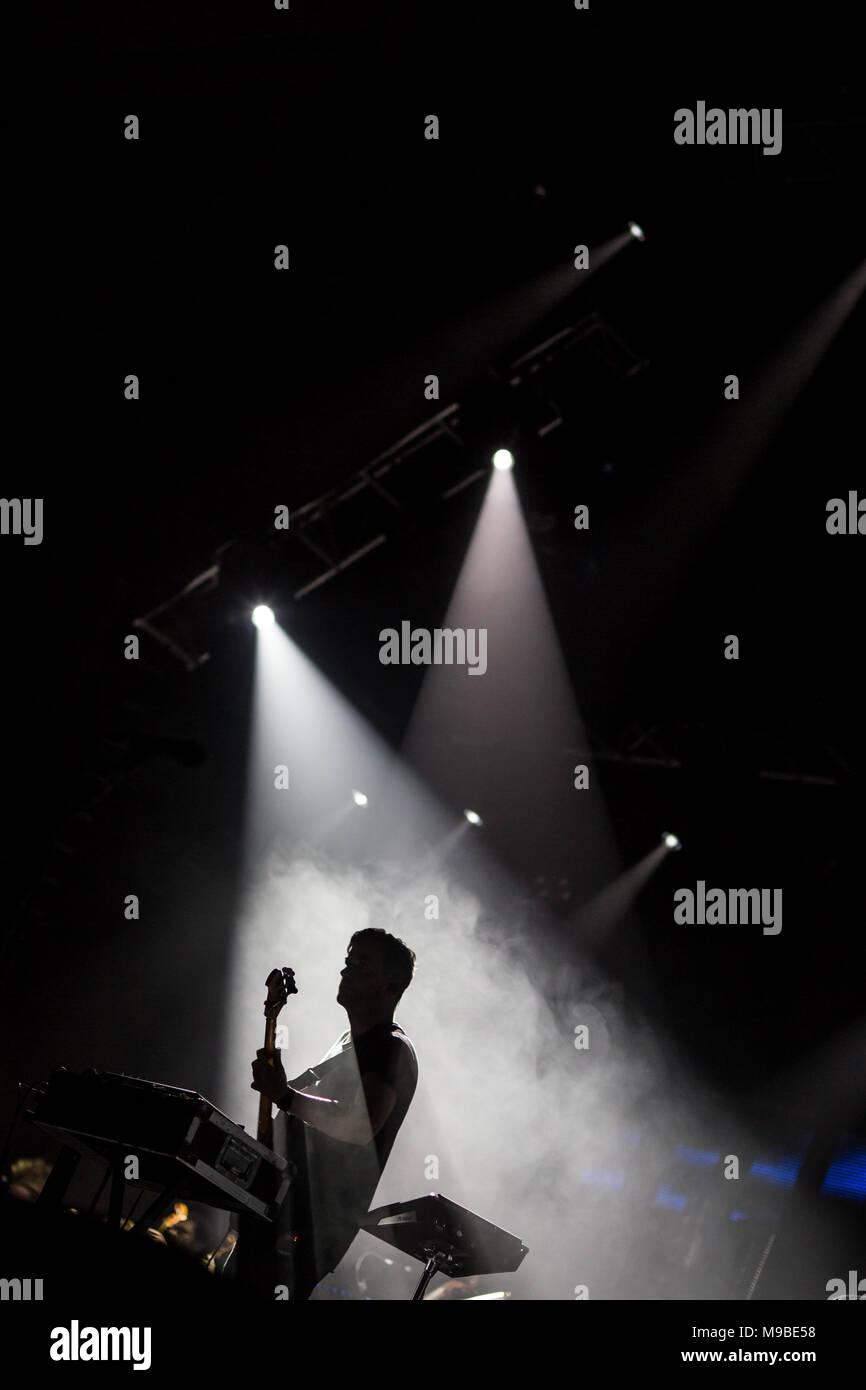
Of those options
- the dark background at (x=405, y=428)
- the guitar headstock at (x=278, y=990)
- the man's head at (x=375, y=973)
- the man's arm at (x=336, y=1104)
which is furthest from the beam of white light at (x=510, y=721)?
the man's arm at (x=336, y=1104)

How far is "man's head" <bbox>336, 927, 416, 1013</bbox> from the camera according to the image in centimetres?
326

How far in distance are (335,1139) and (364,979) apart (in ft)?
1.78

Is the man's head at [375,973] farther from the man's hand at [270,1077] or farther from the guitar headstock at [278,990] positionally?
the man's hand at [270,1077]

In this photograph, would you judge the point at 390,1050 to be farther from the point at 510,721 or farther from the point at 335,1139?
the point at 510,721

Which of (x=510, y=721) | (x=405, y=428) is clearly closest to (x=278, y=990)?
(x=405, y=428)

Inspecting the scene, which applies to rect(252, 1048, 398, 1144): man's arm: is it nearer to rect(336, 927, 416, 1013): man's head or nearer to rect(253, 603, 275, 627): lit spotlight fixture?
rect(336, 927, 416, 1013): man's head

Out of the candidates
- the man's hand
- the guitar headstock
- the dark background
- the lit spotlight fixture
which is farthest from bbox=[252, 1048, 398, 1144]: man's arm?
the lit spotlight fixture

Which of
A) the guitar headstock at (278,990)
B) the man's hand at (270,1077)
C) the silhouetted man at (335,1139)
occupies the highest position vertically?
the guitar headstock at (278,990)

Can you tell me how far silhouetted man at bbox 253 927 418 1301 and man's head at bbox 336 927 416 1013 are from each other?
0.12 metres

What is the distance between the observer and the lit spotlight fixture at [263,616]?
6954 mm

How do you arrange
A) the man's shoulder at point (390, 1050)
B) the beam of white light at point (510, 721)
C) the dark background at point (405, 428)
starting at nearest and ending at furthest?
the man's shoulder at point (390, 1050)
the dark background at point (405, 428)
the beam of white light at point (510, 721)

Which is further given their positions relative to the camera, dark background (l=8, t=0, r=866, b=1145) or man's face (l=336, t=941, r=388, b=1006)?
dark background (l=8, t=0, r=866, b=1145)

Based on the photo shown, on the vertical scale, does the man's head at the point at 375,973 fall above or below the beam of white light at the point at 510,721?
below

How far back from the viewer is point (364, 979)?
328 cm
